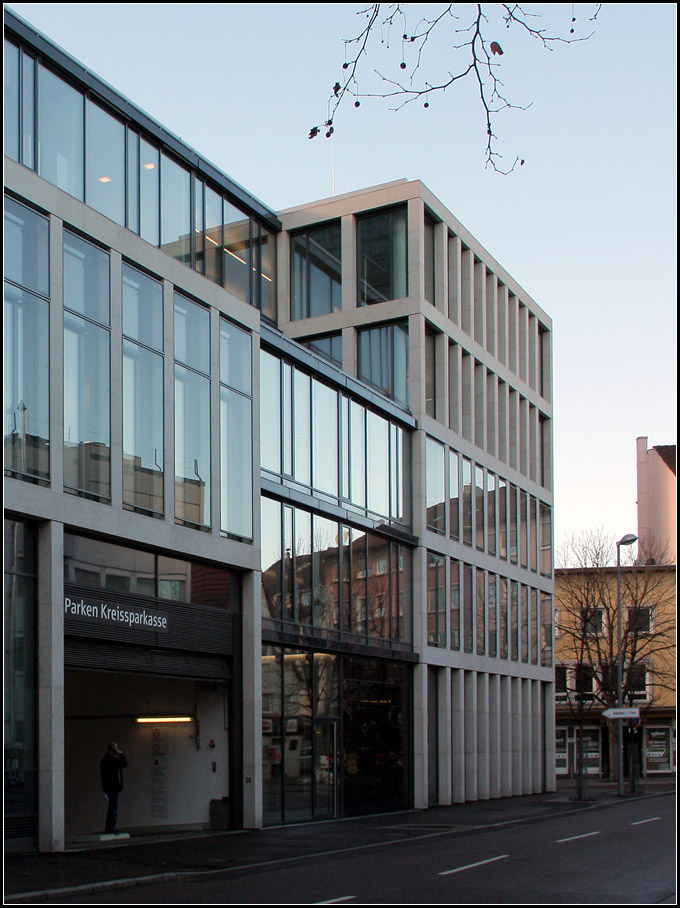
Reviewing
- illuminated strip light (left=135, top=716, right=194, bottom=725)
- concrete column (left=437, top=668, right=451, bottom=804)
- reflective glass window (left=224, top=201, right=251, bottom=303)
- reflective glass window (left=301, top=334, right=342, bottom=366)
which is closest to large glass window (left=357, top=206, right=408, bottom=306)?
reflective glass window (left=301, top=334, right=342, bottom=366)

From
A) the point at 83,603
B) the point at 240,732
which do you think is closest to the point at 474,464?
the point at 240,732

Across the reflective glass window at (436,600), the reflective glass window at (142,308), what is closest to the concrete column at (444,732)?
the reflective glass window at (436,600)

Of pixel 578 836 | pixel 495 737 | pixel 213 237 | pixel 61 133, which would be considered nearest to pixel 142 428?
pixel 61 133

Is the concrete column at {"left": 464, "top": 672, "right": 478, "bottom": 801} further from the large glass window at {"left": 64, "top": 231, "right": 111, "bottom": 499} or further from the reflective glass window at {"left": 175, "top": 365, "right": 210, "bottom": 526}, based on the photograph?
the large glass window at {"left": 64, "top": 231, "right": 111, "bottom": 499}

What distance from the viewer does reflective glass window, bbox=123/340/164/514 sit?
2197cm

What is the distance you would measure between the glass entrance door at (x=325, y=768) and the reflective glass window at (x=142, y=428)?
8.65 m

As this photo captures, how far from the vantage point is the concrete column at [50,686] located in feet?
60.8

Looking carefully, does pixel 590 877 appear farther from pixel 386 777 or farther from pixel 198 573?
pixel 386 777

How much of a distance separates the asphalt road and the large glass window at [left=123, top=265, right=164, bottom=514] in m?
7.15

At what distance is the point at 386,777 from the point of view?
107 feet

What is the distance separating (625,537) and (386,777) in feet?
54.4

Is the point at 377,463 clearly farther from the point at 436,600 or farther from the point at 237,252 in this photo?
the point at 237,252

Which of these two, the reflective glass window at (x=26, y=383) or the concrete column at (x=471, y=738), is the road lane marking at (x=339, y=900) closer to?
the reflective glass window at (x=26, y=383)

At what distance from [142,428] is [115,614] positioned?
3.50 meters
